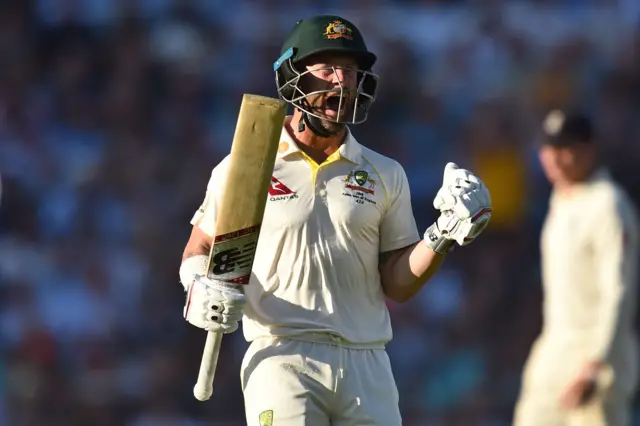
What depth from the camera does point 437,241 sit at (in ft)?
10.9

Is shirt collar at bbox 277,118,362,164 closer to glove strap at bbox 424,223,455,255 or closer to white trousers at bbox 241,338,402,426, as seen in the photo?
glove strap at bbox 424,223,455,255

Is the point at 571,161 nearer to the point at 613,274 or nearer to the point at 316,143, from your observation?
the point at 613,274

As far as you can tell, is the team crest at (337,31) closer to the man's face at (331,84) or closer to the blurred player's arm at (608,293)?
the man's face at (331,84)

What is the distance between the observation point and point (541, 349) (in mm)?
5234

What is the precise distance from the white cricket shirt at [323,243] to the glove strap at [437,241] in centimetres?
18

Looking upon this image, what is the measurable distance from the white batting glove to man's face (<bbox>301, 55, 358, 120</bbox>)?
14.1 inches

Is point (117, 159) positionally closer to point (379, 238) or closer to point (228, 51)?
point (228, 51)

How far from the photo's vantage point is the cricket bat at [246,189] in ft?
10.8

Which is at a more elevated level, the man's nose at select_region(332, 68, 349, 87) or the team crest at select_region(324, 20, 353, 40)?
the team crest at select_region(324, 20, 353, 40)

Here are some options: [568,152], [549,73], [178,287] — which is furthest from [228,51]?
[568,152]

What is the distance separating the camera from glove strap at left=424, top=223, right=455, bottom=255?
3322 millimetres

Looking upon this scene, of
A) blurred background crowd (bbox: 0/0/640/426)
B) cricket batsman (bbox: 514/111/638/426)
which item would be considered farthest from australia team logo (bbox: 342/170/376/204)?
blurred background crowd (bbox: 0/0/640/426)

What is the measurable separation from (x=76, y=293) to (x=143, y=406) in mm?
789

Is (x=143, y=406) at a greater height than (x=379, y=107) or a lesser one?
lesser
